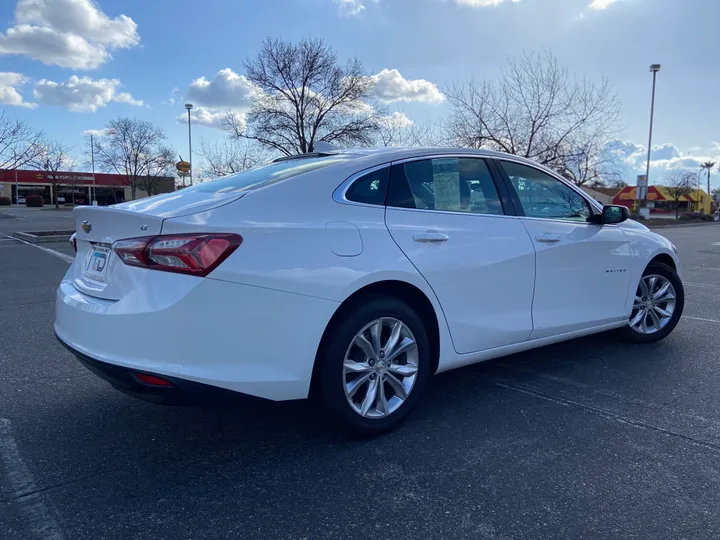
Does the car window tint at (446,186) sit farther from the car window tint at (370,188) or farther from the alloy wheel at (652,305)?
the alloy wheel at (652,305)

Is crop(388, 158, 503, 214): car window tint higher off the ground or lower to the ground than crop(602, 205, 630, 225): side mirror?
higher

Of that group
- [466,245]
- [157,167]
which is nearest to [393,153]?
[466,245]

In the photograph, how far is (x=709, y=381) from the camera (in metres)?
4.15

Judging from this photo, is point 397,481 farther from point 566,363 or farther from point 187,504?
point 566,363

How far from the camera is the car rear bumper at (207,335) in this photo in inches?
98.3

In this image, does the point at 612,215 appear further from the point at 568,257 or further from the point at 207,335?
the point at 207,335

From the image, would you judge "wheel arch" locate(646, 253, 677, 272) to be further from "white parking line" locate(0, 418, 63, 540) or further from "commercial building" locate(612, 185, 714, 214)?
"commercial building" locate(612, 185, 714, 214)

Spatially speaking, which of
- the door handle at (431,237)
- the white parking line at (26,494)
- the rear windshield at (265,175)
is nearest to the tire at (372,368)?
the door handle at (431,237)

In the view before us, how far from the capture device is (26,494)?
2.55 metres

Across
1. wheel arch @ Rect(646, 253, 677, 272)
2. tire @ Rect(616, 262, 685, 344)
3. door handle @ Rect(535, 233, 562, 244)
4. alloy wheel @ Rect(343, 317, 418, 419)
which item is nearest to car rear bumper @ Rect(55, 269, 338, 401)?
Answer: alloy wheel @ Rect(343, 317, 418, 419)

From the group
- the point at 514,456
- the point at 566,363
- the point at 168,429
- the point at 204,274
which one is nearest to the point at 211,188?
the point at 204,274

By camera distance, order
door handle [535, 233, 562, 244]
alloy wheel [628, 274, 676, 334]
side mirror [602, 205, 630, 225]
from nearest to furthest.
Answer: door handle [535, 233, 562, 244]
side mirror [602, 205, 630, 225]
alloy wheel [628, 274, 676, 334]

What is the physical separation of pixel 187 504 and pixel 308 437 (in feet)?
2.81

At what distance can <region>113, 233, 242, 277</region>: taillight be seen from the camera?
252 centimetres
